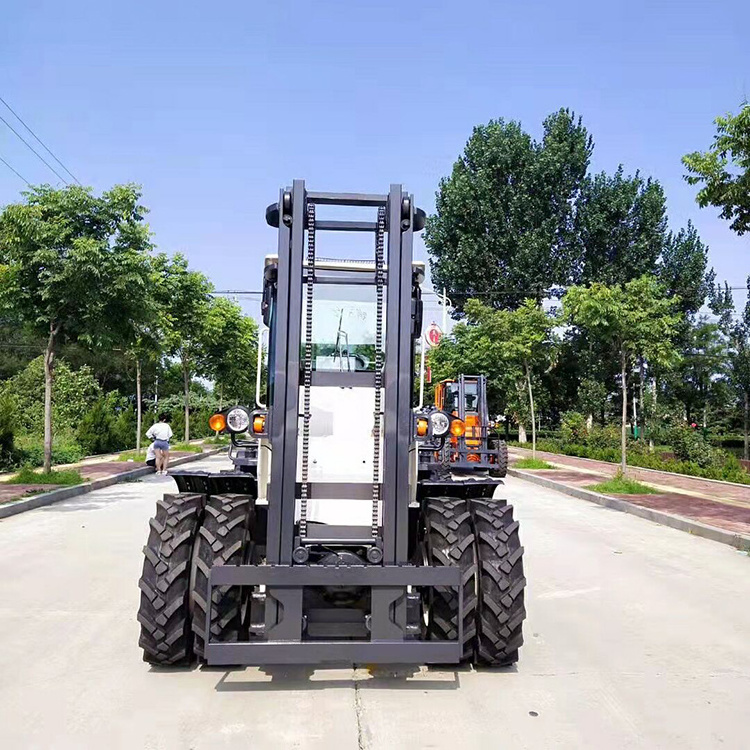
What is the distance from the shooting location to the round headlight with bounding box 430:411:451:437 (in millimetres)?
4633

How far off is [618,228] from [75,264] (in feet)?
115

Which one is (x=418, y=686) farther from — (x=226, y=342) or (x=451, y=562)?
(x=226, y=342)

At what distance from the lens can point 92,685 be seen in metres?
4.62

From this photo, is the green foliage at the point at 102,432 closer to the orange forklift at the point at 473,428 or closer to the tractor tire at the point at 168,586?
the orange forklift at the point at 473,428

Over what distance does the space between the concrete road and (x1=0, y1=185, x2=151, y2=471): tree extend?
28.5 ft

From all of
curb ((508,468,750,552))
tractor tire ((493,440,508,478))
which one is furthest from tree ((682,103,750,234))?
tractor tire ((493,440,508,478))

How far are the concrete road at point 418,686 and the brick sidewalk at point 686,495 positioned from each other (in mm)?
5112

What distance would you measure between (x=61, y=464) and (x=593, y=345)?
95.6 feet

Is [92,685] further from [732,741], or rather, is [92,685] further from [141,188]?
→ [141,188]

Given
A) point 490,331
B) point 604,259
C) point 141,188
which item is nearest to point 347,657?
point 141,188

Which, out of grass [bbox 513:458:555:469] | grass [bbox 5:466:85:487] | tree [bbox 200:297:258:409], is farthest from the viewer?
tree [bbox 200:297:258:409]

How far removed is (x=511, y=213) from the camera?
42656mm

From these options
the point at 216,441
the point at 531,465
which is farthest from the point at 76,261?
the point at 216,441

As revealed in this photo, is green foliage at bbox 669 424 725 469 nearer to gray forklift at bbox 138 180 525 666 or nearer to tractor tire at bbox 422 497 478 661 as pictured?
tractor tire at bbox 422 497 478 661
